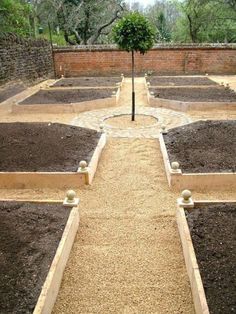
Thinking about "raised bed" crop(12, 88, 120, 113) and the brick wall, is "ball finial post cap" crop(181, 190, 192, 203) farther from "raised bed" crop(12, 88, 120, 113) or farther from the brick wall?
the brick wall

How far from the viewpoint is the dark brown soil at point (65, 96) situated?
12070mm

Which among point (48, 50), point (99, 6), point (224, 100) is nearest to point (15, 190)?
point (224, 100)

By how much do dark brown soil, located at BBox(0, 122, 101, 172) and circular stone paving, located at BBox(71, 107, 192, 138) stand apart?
3.57ft

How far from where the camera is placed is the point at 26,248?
3832 millimetres

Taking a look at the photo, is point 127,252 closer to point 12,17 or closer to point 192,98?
point 192,98

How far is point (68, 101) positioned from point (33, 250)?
873cm

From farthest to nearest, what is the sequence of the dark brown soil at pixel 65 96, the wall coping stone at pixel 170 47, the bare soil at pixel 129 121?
the wall coping stone at pixel 170 47 → the dark brown soil at pixel 65 96 → the bare soil at pixel 129 121

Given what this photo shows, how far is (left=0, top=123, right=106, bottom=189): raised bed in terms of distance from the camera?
5.85m

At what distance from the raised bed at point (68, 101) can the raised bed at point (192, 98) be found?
62.0 inches

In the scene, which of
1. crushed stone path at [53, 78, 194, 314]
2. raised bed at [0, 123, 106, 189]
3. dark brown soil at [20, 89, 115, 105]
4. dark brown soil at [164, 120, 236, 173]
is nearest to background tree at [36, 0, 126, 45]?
dark brown soil at [20, 89, 115, 105]

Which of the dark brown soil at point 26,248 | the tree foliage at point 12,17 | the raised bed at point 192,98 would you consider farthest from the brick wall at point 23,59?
the dark brown soil at point 26,248

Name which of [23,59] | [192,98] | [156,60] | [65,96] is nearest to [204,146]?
[192,98]

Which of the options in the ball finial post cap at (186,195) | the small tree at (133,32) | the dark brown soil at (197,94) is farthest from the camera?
the dark brown soil at (197,94)

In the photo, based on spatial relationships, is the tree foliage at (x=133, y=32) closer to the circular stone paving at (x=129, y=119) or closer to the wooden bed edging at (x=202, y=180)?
the circular stone paving at (x=129, y=119)
